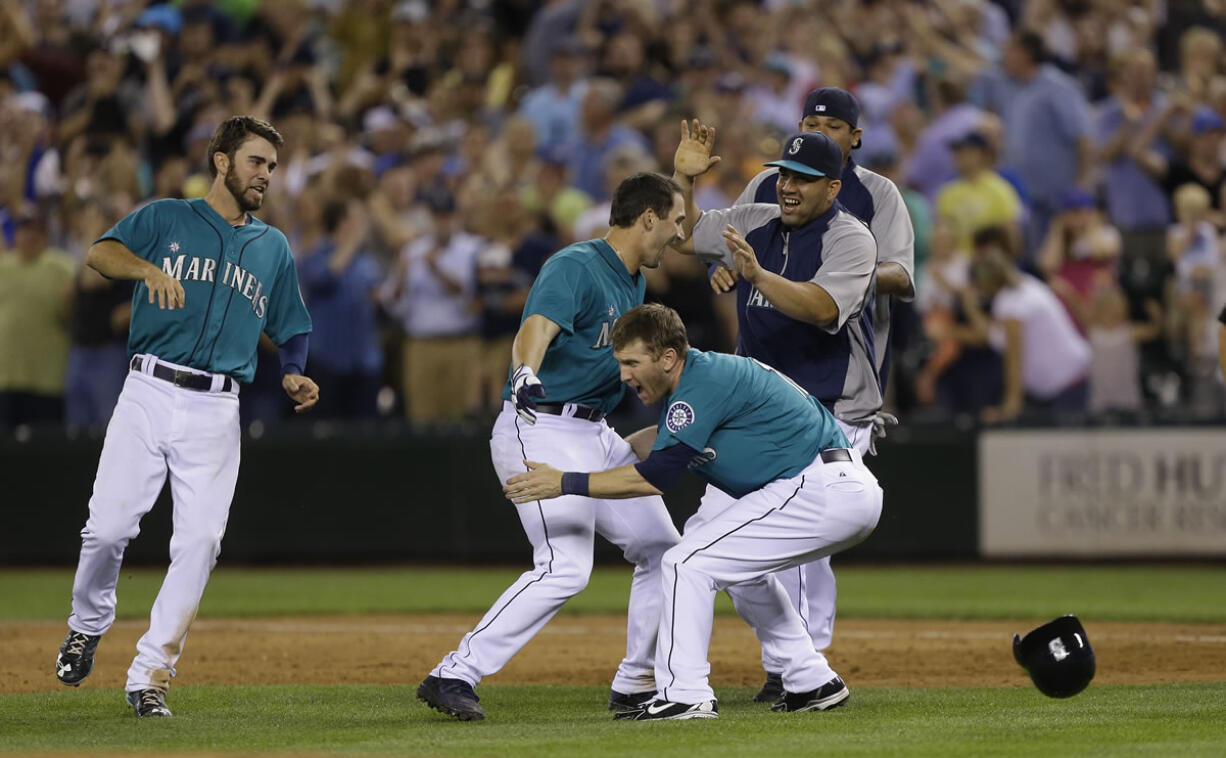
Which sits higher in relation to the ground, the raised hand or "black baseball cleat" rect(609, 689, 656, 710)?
the raised hand

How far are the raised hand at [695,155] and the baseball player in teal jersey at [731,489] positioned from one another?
3.73 ft

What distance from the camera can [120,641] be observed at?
1042cm

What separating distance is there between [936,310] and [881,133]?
7.25 feet

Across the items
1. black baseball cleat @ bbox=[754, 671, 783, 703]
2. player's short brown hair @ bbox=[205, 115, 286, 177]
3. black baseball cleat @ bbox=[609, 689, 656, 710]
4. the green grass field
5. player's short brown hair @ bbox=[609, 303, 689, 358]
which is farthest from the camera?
black baseball cleat @ bbox=[754, 671, 783, 703]

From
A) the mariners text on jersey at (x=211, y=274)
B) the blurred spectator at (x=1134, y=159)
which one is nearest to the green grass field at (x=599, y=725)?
the mariners text on jersey at (x=211, y=274)

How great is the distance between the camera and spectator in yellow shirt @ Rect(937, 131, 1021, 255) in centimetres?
1465

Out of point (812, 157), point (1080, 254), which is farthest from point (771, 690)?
point (1080, 254)

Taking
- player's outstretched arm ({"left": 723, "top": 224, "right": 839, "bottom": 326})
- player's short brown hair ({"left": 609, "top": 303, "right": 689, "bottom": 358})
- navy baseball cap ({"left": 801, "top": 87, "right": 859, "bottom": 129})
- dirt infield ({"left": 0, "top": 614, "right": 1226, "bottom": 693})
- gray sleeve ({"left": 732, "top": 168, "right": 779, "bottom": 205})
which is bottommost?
dirt infield ({"left": 0, "top": 614, "right": 1226, "bottom": 693})

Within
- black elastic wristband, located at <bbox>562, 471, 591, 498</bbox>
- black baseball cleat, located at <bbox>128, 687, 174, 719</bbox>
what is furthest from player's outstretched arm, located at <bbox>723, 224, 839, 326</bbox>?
black baseball cleat, located at <bbox>128, 687, 174, 719</bbox>

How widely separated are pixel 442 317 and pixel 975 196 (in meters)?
4.56

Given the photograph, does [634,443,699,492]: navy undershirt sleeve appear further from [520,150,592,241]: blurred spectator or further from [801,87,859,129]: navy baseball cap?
[520,150,592,241]: blurred spectator

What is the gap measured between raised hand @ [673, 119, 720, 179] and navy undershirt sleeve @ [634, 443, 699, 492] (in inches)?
63.1

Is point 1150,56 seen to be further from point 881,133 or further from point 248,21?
point 248,21

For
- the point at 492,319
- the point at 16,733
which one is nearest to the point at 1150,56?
the point at 492,319
